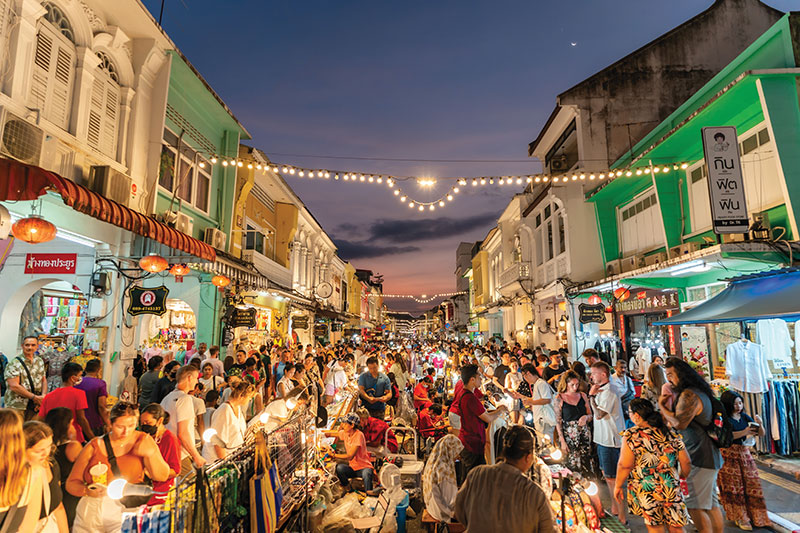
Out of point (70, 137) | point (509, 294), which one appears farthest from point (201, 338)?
point (509, 294)

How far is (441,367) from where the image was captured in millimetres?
18453

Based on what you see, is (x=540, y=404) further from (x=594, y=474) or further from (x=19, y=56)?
(x=19, y=56)

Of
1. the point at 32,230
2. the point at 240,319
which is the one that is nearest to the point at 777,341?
the point at 32,230

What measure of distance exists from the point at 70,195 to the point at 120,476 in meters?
4.32

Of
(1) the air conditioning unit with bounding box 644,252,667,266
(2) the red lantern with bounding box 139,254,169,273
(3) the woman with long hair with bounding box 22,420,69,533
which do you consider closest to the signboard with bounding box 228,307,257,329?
(2) the red lantern with bounding box 139,254,169,273

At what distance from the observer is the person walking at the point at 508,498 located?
9.54 ft

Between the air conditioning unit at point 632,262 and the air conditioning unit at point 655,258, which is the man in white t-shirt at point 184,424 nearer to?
the air conditioning unit at point 655,258

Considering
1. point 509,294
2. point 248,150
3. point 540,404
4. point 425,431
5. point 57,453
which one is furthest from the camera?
point 509,294

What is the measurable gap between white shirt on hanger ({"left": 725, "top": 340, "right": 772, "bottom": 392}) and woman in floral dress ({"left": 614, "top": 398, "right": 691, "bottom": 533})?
5.32 m

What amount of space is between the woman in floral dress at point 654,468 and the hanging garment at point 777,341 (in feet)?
19.7

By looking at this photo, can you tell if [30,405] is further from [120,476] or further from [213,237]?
[213,237]

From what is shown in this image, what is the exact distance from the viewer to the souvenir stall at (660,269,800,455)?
24.3 ft

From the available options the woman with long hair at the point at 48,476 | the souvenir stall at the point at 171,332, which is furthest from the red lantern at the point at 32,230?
the souvenir stall at the point at 171,332

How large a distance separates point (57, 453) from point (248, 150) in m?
13.6
